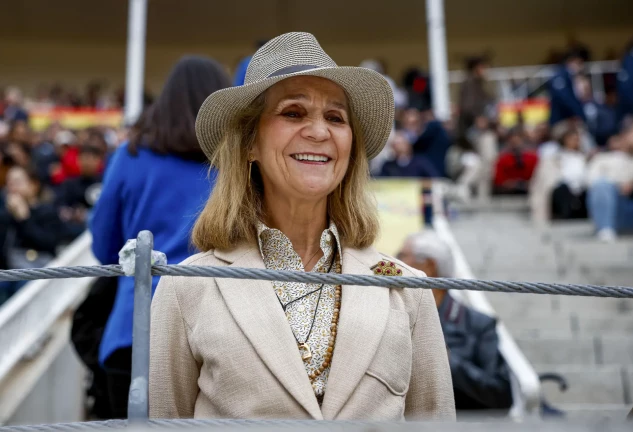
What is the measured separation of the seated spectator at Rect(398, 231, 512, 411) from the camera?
4.20m

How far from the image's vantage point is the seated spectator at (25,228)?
6938 mm

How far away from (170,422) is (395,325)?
0.74 meters

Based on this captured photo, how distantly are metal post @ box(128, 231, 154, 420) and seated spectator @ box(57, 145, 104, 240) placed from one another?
7692mm

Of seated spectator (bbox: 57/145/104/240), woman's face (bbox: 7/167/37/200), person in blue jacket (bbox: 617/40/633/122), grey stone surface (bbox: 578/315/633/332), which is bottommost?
grey stone surface (bbox: 578/315/633/332)

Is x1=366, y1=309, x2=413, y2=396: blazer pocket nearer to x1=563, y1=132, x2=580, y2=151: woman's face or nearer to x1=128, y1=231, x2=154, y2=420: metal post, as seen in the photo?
x1=128, y1=231, x2=154, y2=420: metal post

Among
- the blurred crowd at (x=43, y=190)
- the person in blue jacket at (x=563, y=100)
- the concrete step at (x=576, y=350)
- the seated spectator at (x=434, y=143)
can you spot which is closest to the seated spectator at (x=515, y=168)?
the person in blue jacket at (x=563, y=100)

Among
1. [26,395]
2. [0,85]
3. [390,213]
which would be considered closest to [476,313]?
[26,395]

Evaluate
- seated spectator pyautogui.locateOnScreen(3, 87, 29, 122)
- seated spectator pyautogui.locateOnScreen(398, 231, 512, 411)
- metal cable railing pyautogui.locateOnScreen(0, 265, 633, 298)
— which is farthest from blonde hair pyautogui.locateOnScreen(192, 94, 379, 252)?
seated spectator pyautogui.locateOnScreen(3, 87, 29, 122)

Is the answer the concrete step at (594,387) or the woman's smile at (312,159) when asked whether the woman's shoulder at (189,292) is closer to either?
the woman's smile at (312,159)

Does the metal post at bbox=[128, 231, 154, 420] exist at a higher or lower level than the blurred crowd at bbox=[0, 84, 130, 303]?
lower

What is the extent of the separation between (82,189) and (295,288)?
7589mm

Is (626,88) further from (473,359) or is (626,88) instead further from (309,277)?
(309,277)

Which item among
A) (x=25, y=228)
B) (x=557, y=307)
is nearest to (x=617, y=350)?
(x=557, y=307)

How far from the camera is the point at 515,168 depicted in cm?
1245
